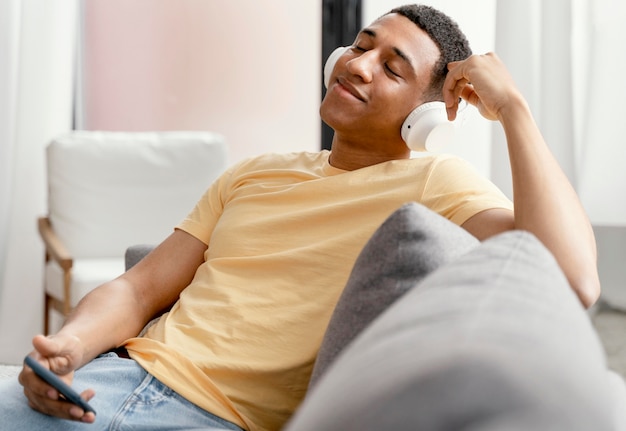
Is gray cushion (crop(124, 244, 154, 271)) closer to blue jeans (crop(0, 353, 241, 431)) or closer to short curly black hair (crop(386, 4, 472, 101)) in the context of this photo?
blue jeans (crop(0, 353, 241, 431))

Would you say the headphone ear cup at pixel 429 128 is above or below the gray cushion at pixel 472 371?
above

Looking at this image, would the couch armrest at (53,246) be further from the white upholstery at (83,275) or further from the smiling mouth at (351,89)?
the smiling mouth at (351,89)

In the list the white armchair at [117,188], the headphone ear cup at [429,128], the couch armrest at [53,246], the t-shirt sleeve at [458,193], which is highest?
the headphone ear cup at [429,128]

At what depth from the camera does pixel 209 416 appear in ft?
4.35

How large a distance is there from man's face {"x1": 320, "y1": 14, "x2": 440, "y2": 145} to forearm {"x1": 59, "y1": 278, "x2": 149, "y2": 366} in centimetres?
49

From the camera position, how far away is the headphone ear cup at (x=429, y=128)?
1.63 meters

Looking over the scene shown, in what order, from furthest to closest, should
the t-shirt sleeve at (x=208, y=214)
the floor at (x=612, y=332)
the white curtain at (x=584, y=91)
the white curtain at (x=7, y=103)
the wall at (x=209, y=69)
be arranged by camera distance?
the wall at (x=209, y=69) → the white curtain at (x=7, y=103) → the floor at (x=612, y=332) → the white curtain at (x=584, y=91) → the t-shirt sleeve at (x=208, y=214)

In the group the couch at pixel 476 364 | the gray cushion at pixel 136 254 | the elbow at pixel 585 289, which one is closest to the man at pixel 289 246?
the elbow at pixel 585 289

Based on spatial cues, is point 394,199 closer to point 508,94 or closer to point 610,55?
point 508,94

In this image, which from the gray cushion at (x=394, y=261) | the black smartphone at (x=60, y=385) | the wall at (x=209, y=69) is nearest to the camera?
the gray cushion at (x=394, y=261)

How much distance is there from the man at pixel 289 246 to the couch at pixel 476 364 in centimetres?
52

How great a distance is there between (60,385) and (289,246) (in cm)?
50

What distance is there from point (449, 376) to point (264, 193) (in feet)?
3.68

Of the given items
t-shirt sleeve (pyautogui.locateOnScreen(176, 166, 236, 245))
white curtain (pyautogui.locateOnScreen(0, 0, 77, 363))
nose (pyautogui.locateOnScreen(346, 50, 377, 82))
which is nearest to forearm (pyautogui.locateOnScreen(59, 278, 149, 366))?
t-shirt sleeve (pyautogui.locateOnScreen(176, 166, 236, 245))
